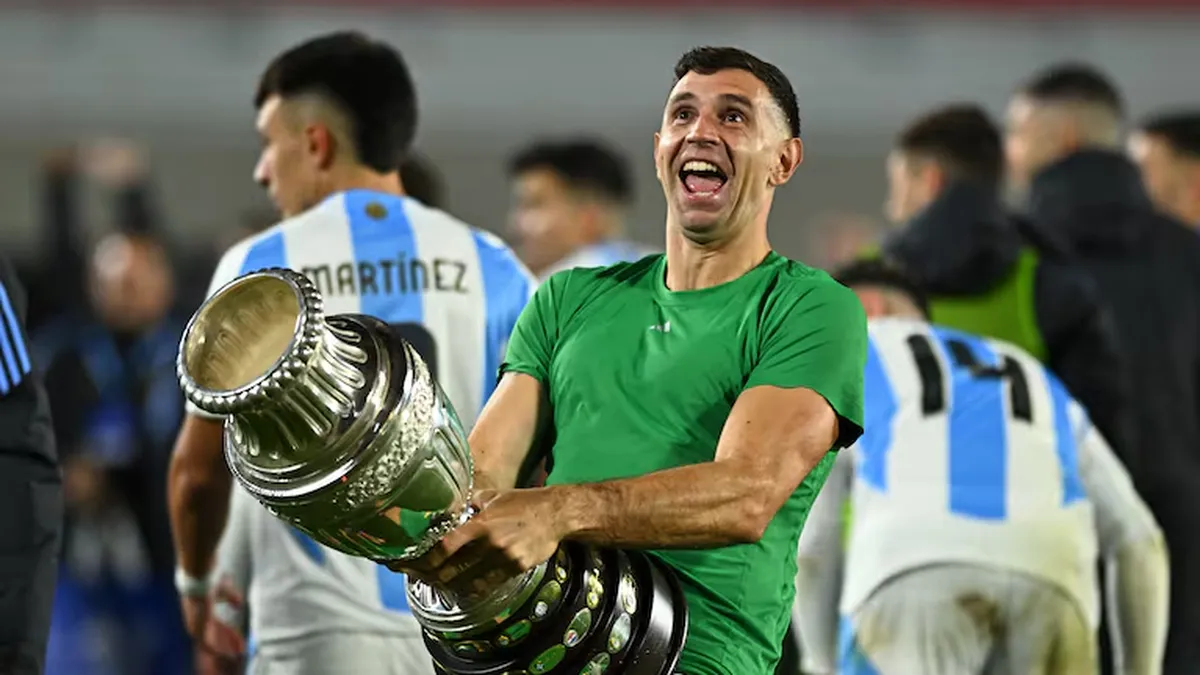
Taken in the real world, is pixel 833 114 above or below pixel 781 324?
below

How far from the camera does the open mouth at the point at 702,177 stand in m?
3.00

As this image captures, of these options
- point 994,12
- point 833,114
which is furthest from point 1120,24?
point 833,114

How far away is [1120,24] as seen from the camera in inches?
591

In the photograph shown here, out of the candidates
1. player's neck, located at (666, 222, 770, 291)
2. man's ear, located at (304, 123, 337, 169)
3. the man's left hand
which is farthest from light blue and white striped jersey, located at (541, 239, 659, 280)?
the man's left hand

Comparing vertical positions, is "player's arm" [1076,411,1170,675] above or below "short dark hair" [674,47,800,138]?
below

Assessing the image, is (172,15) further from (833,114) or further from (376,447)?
(376,447)

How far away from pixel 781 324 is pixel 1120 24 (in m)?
12.8

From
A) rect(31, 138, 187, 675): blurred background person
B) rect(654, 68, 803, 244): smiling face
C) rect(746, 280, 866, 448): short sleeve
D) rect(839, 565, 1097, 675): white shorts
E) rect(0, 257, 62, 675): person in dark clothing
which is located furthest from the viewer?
rect(31, 138, 187, 675): blurred background person

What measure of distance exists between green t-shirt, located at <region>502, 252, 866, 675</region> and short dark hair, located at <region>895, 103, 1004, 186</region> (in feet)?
9.93

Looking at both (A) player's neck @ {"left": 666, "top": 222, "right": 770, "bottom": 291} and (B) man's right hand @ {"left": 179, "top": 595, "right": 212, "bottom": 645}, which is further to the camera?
(B) man's right hand @ {"left": 179, "top": 595, "right": 212, "bottom": 645}

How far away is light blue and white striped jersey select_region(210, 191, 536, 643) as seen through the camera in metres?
4.23

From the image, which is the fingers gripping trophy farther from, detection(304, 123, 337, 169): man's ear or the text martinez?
detection(304, 123, 337, 169): man's ear

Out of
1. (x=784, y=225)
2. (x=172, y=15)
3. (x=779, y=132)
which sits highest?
(x=779, y=132)

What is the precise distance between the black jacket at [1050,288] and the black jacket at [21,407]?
268cm
